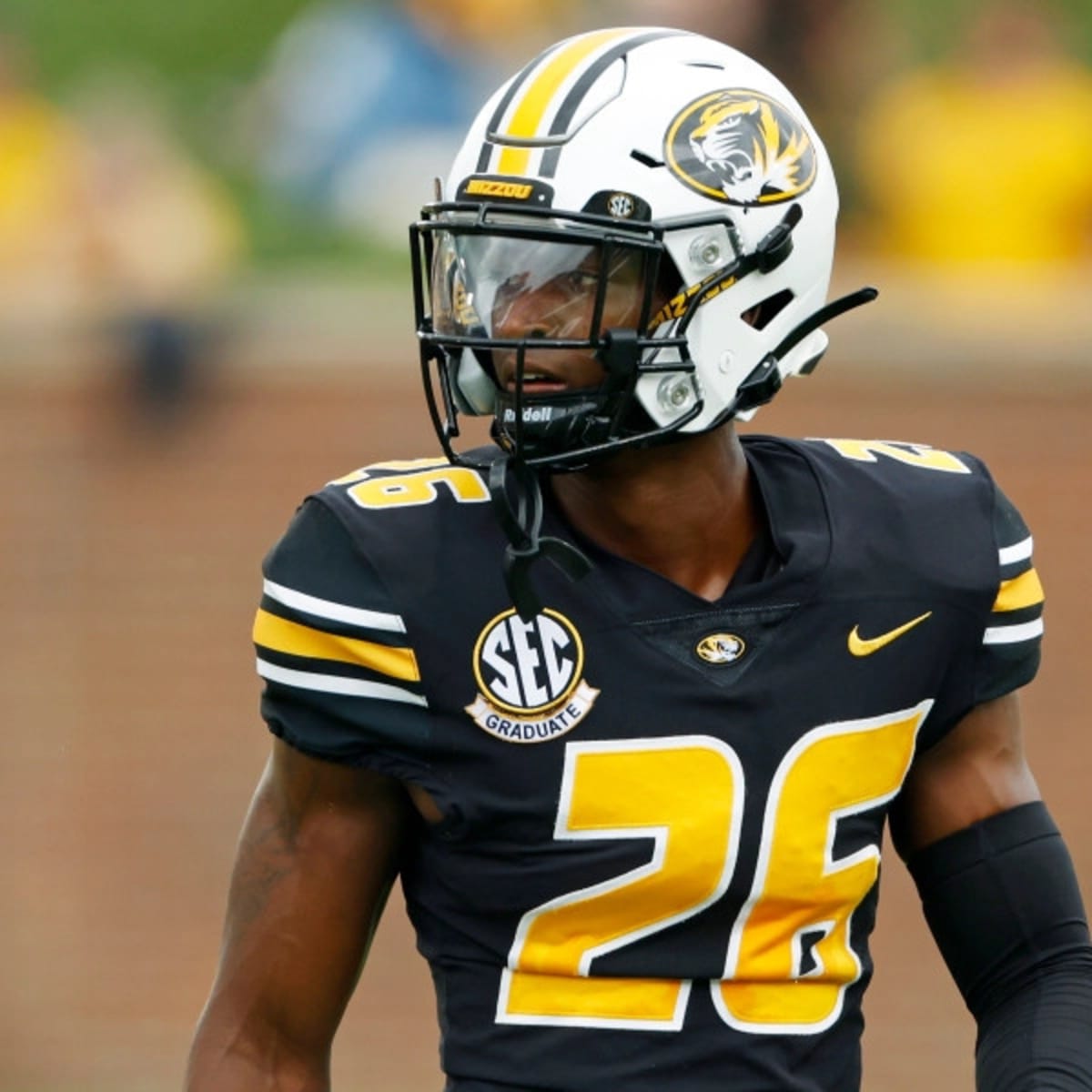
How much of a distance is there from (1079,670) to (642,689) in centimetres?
453

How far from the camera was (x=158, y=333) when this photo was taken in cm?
700

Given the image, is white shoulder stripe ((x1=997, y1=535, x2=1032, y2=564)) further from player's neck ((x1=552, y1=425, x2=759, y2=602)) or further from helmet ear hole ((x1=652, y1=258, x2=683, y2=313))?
helmet ear hole ((x1=652, y1=258, x2=683, y2=313))

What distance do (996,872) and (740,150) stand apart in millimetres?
866

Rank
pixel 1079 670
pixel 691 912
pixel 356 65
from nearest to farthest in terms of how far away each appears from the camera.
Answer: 1. pixel 691 912
2. pixel 1079 670
3. pixel 356 65

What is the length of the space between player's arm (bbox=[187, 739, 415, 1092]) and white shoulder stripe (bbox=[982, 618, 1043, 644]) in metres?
0.68

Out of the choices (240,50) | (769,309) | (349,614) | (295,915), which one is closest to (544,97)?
(769,309)

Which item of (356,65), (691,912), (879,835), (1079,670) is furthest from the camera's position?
(356,65)

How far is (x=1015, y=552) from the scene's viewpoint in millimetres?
2770

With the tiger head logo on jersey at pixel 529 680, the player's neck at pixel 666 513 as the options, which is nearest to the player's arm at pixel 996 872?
the player's neck at pixel 666 513

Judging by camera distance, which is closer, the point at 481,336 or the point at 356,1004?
the point at 481,336

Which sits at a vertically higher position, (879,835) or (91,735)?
(879,835)

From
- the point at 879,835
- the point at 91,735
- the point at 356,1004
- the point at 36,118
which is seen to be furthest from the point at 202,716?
the point at 879,835

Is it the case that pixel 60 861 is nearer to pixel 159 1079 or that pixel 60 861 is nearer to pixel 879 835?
pixel 159 1079

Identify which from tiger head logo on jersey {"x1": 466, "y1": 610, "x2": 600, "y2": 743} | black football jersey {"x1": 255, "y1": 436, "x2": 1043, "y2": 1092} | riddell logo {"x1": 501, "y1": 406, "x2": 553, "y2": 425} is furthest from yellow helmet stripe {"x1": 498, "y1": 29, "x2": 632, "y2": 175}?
tiger head logo on jersey {"x1": 466, "y1": 610, "x2": 600, "y2": 743}
